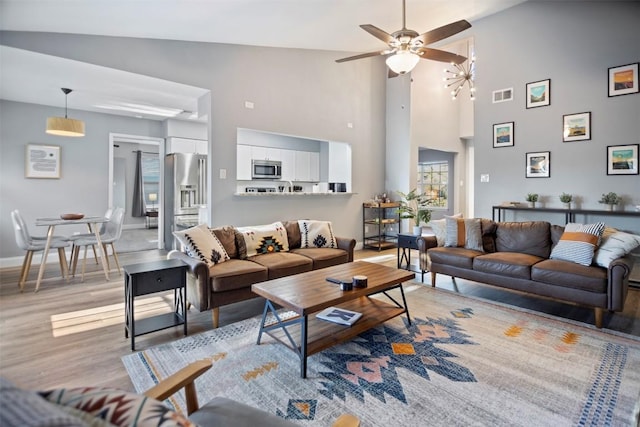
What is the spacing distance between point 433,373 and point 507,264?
5.96 ft

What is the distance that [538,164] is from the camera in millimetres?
5062

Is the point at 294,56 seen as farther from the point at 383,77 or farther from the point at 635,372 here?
the point at 635,372

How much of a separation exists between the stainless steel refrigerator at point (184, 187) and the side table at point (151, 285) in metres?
3.30

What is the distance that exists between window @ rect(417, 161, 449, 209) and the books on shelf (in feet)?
22.7

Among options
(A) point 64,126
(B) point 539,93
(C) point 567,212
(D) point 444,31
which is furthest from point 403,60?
(A) point 64,126

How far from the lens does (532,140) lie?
511 centimetres

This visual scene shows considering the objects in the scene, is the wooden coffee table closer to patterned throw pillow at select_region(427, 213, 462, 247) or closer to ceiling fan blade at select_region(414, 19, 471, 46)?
patterned throw pillow at select_region(427, 213, 462, 247)

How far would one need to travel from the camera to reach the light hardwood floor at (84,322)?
2.14 meters

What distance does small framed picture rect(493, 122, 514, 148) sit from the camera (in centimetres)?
531

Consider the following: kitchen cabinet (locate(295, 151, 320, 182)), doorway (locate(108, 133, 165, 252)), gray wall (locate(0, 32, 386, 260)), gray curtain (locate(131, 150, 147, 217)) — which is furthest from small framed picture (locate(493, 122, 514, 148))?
gray curtain (locate(131, 150, 147, 217))

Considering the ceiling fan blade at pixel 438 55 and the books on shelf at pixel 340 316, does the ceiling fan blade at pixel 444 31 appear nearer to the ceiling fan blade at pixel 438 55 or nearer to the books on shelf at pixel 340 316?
the ceiling fan blade at pixel 438 55

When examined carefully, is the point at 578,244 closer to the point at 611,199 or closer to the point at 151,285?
the point at 611,199

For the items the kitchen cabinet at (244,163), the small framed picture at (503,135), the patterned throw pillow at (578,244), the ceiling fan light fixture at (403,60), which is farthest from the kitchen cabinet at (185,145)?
the patterned throw pillow at (578,244)

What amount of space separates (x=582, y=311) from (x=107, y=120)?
7.49 meters
